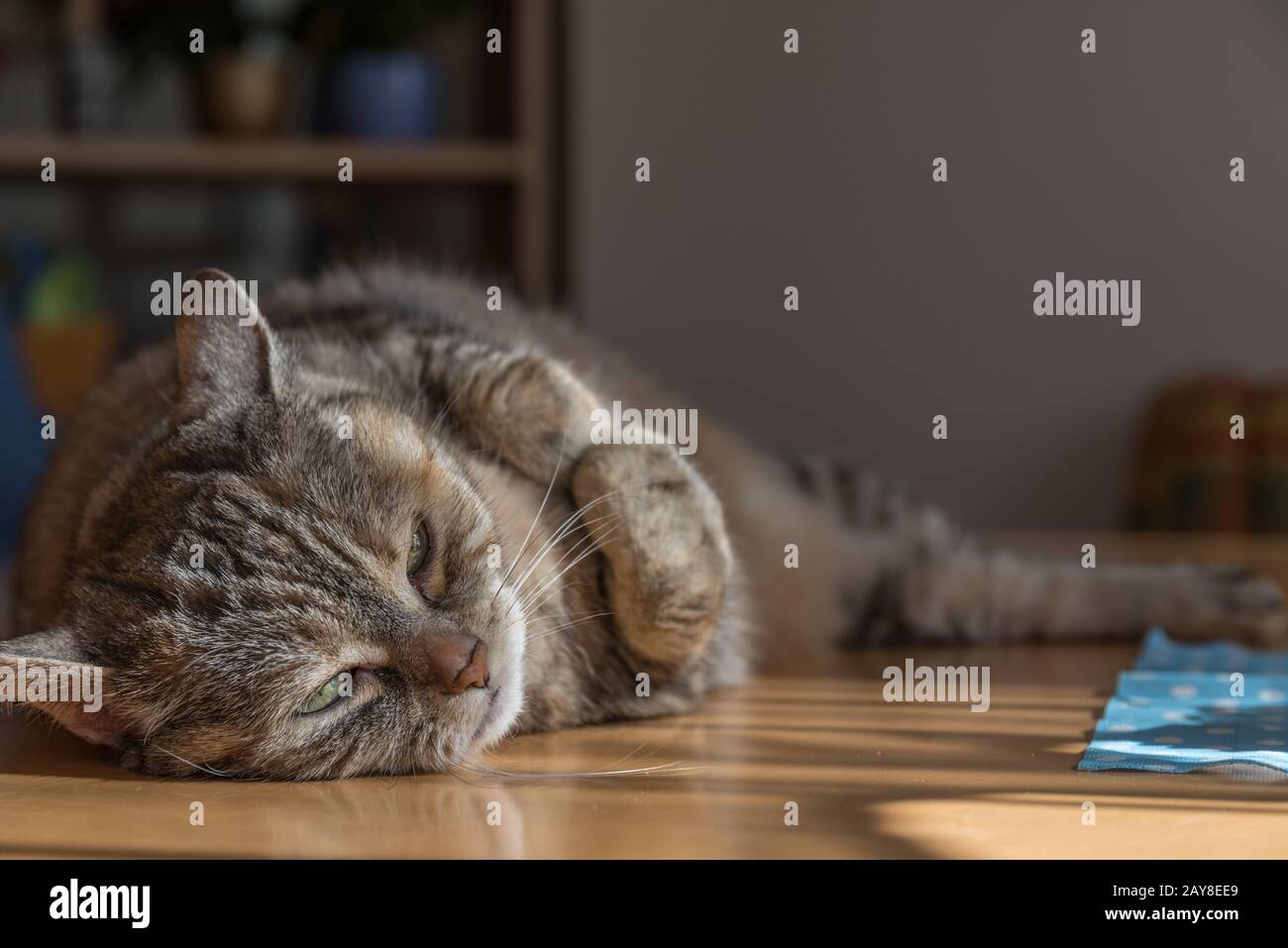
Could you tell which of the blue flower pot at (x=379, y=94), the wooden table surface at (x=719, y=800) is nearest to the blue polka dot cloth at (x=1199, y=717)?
the wooden table surface at (x=719, y=800)

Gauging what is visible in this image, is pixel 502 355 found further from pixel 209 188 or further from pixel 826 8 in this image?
pixel 209 188

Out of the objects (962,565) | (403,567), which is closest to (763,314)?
(962,565)

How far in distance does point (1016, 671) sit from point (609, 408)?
20.6 inches

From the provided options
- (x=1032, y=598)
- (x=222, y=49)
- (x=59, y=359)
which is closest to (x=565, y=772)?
(x=1032, y=598)

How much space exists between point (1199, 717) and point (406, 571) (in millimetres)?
667

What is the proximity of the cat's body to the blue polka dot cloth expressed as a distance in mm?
304

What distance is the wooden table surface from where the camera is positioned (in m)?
0.83

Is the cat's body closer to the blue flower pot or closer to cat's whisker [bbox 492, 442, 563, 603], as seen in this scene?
cat's whisker [bbox 492, 442, 563, 603]

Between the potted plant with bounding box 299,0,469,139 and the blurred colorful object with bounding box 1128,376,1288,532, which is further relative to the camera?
the potted plant with bounding box 299,0,469,139

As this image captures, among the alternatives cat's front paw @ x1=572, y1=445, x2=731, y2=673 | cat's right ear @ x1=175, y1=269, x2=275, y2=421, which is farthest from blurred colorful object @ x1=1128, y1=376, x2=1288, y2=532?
cat's right ear @ x1=175, y1=269, x2=275, y2=421

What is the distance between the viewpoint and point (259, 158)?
3328 mm

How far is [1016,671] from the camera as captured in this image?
1.47 m
